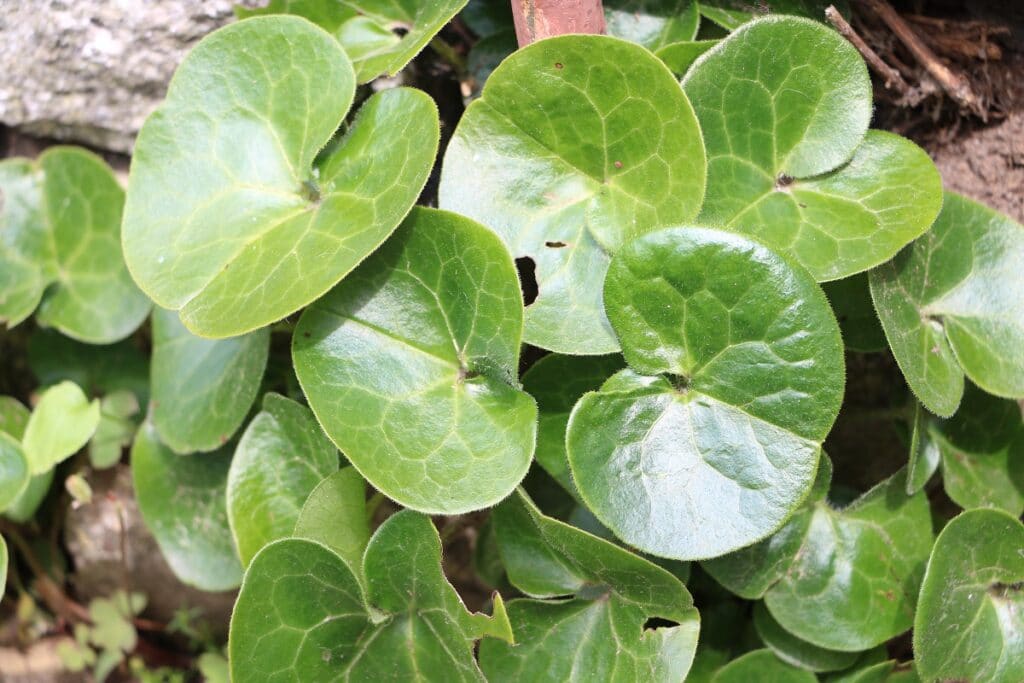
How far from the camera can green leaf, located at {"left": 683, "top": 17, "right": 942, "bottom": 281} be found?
1.02 m

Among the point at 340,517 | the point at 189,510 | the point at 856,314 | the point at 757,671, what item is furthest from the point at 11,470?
the point at 856,314

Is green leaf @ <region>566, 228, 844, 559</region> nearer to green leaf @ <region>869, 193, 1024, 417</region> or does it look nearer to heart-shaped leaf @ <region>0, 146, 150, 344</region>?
green leaf @ <region>869, 193, 1024, 417</region>

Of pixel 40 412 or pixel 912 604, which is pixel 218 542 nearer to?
pixel 40 412

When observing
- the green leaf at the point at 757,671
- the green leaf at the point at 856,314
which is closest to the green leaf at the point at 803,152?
the green leaf at the point at 856,314

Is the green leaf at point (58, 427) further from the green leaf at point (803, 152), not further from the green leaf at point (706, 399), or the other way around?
the green leaf at point (803, 152)

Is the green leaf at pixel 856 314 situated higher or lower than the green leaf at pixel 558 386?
higher

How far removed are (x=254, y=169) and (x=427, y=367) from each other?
38cm

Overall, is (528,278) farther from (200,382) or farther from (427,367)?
(200,382)

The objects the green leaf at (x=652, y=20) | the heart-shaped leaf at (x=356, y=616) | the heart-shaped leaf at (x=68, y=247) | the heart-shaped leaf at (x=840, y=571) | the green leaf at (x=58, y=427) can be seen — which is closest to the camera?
the heart-shaped leaf at (x=356, y=616)

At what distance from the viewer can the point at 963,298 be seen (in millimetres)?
1109

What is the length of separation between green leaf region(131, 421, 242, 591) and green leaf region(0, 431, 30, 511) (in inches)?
7.5

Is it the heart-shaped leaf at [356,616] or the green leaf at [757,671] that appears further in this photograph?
the green leaf at [757,671]

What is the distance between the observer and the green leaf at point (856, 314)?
113cm

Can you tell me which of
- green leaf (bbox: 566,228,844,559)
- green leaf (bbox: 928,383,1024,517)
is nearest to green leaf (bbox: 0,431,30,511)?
green leaf (bbox: 566,228,844,559)
